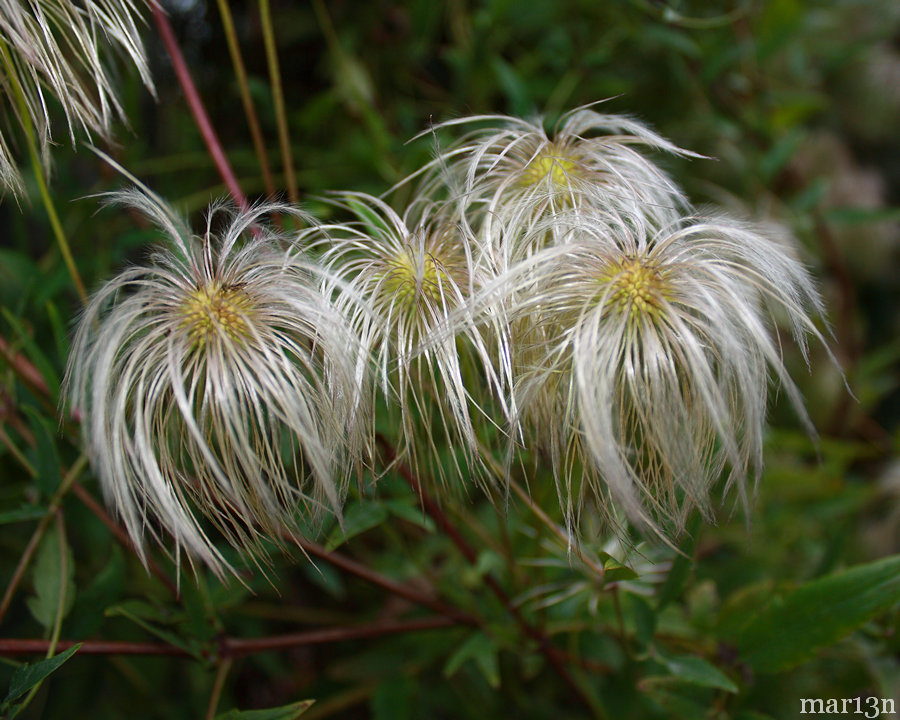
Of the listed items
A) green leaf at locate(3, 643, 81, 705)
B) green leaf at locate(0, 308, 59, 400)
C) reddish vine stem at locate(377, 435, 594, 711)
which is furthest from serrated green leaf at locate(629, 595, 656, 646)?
green leaf at locate(0, 308, 59, 400)

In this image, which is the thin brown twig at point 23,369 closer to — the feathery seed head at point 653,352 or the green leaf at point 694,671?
the feathery seed head at point 653,352

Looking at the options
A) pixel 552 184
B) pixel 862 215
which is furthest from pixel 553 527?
pixel 862 215

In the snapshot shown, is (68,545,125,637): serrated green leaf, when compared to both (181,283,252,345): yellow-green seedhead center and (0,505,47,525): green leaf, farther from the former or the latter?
(181,283,252,345): yellow-green seedhead center

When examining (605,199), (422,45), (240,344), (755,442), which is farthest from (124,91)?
(755,442)

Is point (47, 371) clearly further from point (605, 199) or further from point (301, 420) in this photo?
point (605, 199)

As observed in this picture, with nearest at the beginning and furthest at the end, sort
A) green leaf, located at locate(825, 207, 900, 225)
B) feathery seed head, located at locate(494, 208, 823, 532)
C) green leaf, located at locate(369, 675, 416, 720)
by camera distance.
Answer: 1. feathery seed head, located at locate(494, 208, 823, 532)
2. green leaf, located at locate(369, 675, 416, 720)
3. green leaf, located at locate(825, 207, 900, 225)

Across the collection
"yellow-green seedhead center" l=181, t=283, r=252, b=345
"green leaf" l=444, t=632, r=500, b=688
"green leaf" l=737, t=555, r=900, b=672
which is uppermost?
"yellow-green seedhead center" l=181, t=283, r=252, b=345
